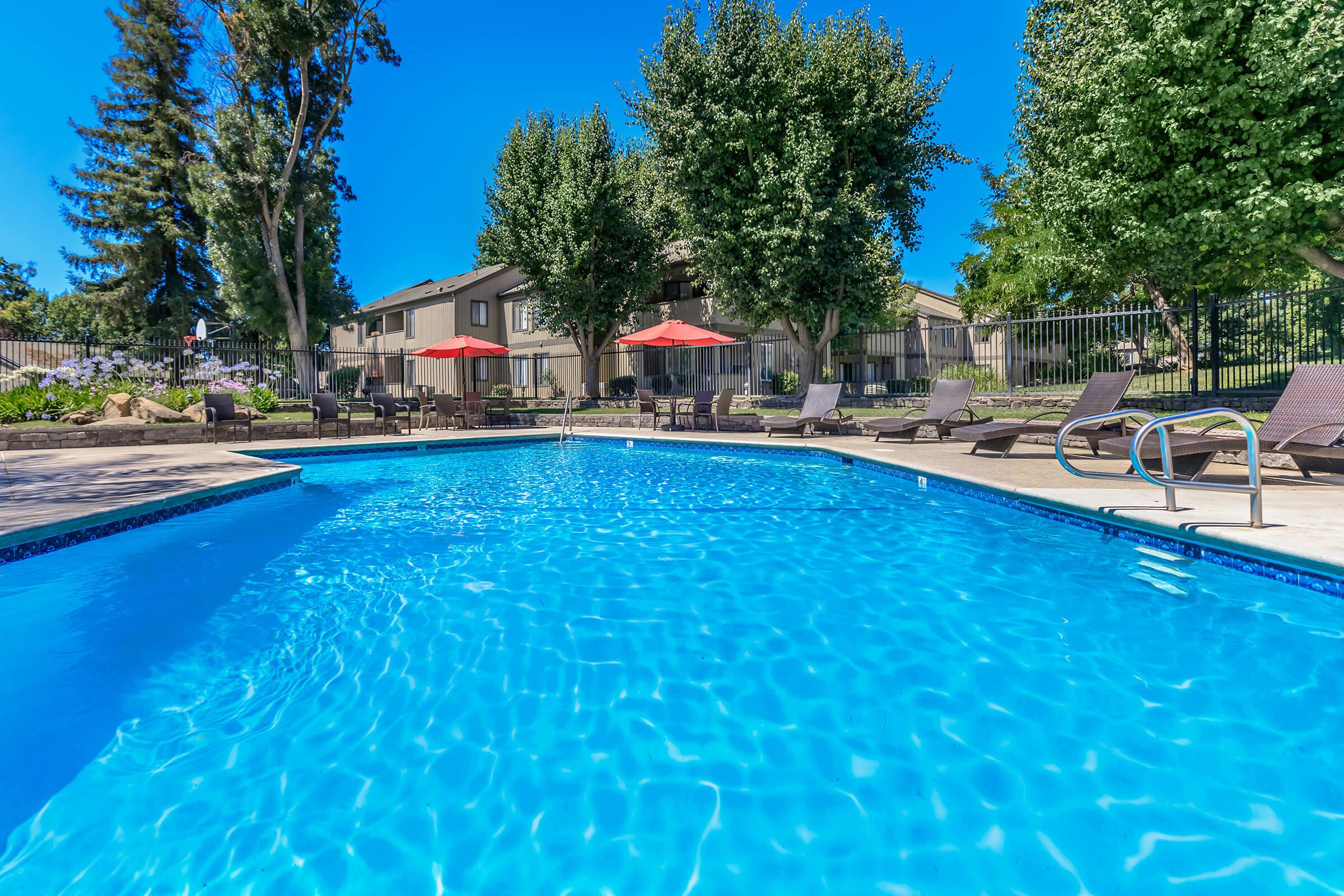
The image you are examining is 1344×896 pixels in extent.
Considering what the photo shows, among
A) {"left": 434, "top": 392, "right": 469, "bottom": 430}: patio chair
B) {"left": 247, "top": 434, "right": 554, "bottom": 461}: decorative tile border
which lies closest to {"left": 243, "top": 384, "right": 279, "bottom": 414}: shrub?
{"left": 434, "top": 392, "right": 469, "bottom": 430}: patio chair

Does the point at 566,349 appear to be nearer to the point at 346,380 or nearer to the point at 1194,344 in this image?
the point at 346,380

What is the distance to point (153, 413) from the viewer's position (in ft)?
42.8

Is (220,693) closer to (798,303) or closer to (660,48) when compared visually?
(798,303)

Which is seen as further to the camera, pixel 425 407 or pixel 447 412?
pixel 425 407

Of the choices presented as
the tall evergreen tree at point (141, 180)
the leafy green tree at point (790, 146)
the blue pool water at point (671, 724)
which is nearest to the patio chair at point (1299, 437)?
the blue pool water at point (671, 724)

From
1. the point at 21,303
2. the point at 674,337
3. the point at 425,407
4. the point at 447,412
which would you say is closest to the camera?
the point at 447,412

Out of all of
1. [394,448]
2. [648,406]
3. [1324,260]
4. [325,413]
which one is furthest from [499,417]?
[1324,260]

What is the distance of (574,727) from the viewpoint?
2770 mm

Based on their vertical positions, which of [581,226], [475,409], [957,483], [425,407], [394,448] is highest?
[581,226]

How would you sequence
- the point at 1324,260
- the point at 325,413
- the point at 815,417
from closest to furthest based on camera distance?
the point at 1324,260
the point at 815,417
the point at 325,413

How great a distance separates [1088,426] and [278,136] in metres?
23.2

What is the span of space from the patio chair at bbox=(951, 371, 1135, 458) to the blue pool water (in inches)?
145

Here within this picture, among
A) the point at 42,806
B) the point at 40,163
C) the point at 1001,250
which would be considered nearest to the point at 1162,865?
the point at 42,806

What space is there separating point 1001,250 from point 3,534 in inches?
1270
